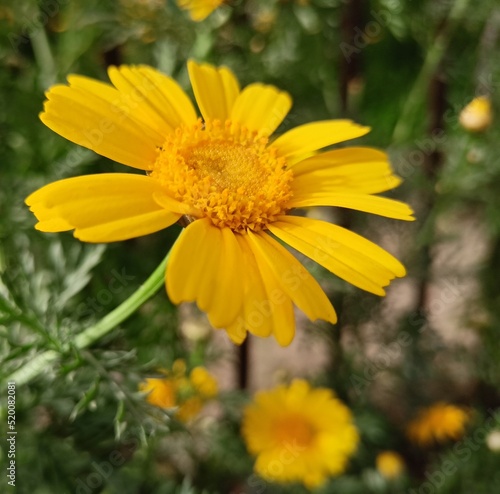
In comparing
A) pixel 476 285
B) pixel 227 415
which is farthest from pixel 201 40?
pixel 476 285

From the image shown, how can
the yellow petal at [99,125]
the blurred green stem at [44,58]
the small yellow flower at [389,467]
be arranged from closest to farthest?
the yellow petal at [99,125]
the blurred green stem at [44,58]
the small yellow flower at [389,467]

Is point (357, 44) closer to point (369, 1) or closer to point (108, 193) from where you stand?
point (369, 1)

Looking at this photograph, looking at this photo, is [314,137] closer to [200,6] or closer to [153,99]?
[153,99]

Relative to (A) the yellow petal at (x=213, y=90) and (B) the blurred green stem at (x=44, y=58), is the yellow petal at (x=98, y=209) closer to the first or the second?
(A) the yellow petal at (x=213, y=90)

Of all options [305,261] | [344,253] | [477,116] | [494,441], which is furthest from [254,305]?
[494,441]

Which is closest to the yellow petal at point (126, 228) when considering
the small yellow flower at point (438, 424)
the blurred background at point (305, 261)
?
the blurred background at point (305, 261)

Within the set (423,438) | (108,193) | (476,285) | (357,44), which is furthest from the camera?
(476,285)

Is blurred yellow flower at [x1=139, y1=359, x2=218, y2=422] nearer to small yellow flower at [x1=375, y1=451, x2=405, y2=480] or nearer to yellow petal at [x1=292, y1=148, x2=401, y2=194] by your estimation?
small yellow flower at [x1=375, y1=451, x2=405, y2=480]
